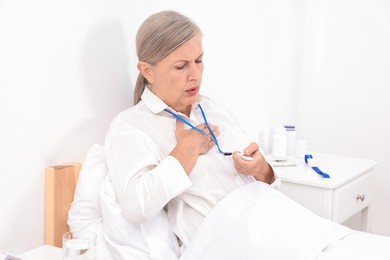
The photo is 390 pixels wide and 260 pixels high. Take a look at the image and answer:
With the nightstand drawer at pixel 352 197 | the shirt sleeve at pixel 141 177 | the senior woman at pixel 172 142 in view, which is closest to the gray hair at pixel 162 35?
the senior woman at pixel 172 142

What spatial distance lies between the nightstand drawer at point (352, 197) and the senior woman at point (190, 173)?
527 mm

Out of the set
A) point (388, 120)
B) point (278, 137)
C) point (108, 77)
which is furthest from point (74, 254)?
point (388, 120)

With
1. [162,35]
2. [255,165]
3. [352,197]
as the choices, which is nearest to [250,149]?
[255,165]

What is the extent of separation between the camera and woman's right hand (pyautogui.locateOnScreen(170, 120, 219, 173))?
1.31m

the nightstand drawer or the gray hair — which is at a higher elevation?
the gray hair

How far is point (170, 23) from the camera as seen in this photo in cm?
135

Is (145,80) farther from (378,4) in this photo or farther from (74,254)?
(378,4)

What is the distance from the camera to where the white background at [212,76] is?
124cm

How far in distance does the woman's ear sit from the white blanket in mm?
406

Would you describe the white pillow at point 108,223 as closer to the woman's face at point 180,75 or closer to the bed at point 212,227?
the bed at point 212,227

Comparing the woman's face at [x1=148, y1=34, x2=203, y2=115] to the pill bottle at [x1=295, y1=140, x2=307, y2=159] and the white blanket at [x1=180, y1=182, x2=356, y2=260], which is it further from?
the pill bottle at [x1=295, y1=140, x2=307, y2=159]

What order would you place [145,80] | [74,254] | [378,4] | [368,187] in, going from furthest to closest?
[378,4], [368,187], [145,80], [74,254]

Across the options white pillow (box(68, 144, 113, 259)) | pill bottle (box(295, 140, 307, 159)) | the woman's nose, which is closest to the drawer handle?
pill bottle (box(295, 140, 307, 159))

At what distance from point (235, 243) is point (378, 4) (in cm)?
180
